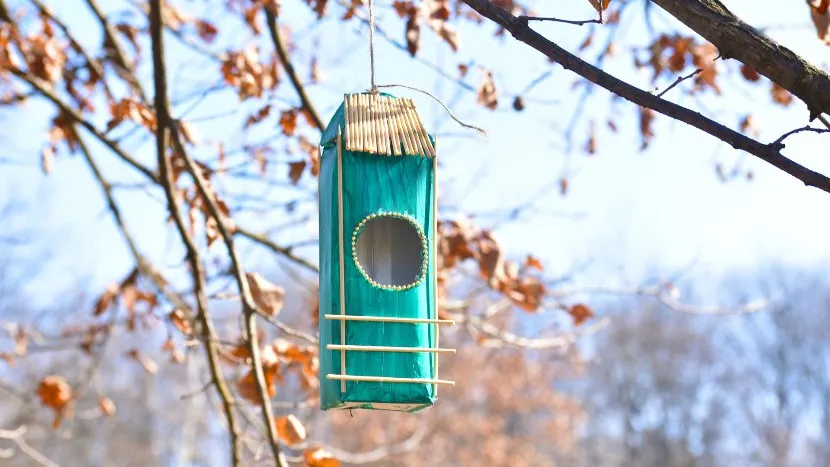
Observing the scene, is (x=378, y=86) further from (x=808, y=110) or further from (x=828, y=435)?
(x=828, y=435)

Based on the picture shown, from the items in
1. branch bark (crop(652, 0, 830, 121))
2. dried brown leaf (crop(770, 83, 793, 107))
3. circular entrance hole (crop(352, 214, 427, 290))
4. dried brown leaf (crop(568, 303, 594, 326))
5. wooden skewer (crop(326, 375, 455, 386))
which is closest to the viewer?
branch bark (crop(652, 0, 830, 121))

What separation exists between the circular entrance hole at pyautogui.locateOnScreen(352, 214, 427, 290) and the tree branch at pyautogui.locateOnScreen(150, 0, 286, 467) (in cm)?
87

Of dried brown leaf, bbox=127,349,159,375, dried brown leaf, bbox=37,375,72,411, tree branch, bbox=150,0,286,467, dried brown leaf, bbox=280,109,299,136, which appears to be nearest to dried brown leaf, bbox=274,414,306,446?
tree branch, bbox=150,0,286,467

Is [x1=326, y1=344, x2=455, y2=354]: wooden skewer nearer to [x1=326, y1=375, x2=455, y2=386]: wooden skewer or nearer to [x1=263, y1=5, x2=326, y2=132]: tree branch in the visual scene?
[x1=326, y1=375, x2=455, y2=386]: wooden skewer

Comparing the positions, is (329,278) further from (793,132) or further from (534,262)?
(534,262)

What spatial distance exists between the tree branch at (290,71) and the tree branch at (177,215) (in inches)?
20.8

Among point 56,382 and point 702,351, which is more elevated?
point 702,351

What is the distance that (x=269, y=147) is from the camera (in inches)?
175

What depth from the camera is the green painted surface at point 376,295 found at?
2242 mm

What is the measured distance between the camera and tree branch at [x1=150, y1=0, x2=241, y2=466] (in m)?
3.45

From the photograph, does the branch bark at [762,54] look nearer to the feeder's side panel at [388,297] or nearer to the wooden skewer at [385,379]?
the feeder's side panel at [388,297]

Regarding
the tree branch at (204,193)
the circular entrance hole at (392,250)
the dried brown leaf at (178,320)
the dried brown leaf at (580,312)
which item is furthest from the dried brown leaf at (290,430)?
the dried brown leaf at (580,312)

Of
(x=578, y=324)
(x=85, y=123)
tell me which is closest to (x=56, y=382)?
(x=85, y=123)

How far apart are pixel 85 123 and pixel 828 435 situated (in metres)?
A: 22.0
